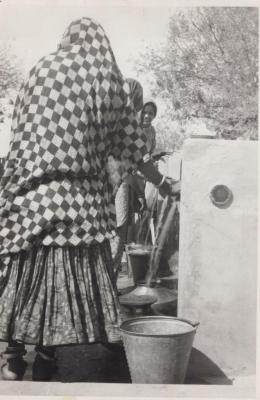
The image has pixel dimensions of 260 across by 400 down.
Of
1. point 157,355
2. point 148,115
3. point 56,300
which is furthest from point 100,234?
point 148,115

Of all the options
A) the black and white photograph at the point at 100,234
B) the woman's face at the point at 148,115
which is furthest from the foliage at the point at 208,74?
the black and white photograph at the point at 100,234

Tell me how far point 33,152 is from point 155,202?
Answer: 3.79 meters

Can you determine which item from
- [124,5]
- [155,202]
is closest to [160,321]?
[124,5]

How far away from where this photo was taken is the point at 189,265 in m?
2.39

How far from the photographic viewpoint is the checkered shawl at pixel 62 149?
2094mm

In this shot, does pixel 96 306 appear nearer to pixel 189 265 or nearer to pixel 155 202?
pixel 189 265

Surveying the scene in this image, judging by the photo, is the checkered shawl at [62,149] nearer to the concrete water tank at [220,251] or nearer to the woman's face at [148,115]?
the concrete water tank at [220,251]

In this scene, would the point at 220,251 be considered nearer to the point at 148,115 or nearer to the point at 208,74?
the point at 148,115

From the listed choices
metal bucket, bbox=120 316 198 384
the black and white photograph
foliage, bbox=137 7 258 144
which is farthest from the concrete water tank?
foliage, bbox=137 7 258 144

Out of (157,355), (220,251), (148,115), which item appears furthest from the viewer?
(148,115)

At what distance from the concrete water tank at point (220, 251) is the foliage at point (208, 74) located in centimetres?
886

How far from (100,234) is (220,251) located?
0.66m

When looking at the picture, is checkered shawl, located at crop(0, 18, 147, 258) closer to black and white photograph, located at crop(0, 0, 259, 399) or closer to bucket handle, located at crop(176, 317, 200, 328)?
black and white photograph, located at crop(0, 0, 259, 399)

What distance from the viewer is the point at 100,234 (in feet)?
7.13
